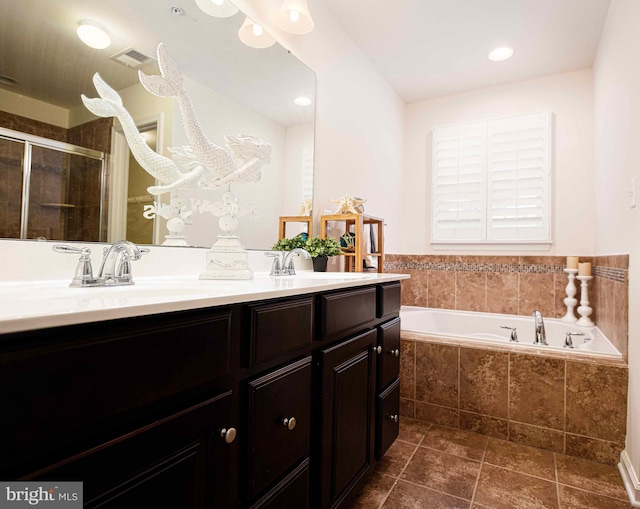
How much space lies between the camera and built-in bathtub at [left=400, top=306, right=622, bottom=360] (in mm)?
2332

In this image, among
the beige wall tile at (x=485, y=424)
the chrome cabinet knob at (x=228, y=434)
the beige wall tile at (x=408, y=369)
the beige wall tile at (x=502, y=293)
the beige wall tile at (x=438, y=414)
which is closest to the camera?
the chrome cabinet knob at (x=228, y=434)

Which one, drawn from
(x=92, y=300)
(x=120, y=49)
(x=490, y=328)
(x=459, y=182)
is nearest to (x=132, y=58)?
(x=120, y=49)

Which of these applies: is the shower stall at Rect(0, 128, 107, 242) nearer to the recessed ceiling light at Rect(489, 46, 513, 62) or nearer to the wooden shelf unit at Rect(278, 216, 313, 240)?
the wooden shelf unit at Rect(278, 216, 313, 240)

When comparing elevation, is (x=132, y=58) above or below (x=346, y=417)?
above

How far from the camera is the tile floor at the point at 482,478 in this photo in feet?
5.10

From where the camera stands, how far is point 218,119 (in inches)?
62.1

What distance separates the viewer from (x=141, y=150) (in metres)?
1.23

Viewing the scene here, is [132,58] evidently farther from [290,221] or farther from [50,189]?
[290,221]

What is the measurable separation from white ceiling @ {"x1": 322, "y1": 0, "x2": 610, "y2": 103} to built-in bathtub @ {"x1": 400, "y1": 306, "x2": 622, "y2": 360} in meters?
2.08

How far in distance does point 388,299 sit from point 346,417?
23.1 inches

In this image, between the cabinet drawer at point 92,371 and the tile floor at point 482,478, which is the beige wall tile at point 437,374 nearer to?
the tile floor at point 482,478

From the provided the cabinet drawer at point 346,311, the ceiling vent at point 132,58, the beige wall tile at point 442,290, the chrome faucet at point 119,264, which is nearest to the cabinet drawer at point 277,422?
the cabinet drawer at point 346,311

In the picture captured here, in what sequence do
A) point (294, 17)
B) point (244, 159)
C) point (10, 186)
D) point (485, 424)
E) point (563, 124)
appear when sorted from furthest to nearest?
point (563, 124) → point (485, 424) → point (294, 17) → point (244, 159) → point (10, 186)

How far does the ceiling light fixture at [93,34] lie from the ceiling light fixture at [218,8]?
1.63 feet
